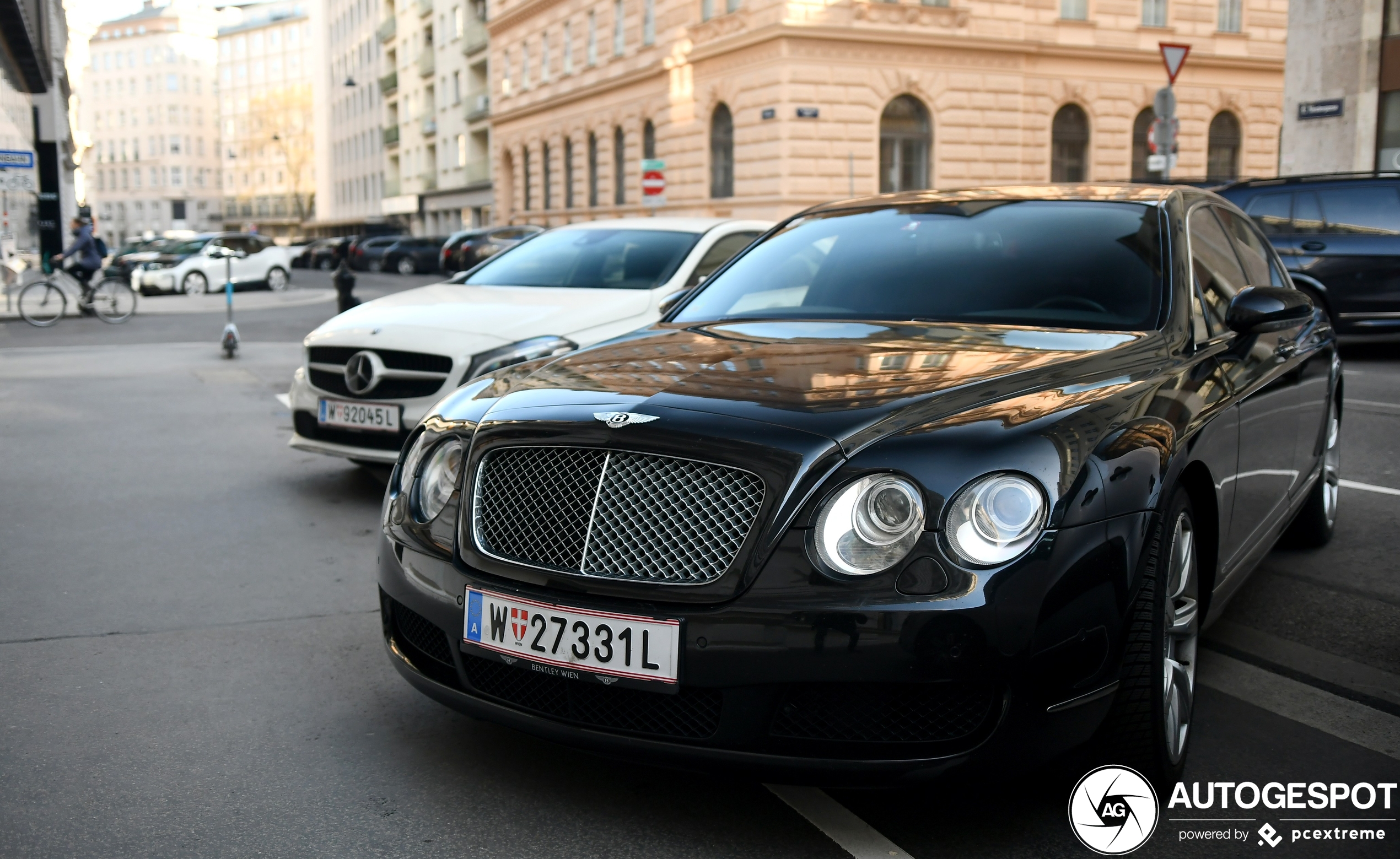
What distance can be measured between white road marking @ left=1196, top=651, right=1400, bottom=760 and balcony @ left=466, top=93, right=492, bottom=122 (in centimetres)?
5560

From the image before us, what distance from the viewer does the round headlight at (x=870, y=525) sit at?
2680 millimetres

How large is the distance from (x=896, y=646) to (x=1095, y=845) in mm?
718

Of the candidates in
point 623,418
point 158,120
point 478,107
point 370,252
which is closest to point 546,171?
point 370,252

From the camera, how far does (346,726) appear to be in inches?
144

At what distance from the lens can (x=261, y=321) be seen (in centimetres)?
2205

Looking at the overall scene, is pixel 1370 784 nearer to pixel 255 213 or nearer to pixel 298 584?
pixel 298 584

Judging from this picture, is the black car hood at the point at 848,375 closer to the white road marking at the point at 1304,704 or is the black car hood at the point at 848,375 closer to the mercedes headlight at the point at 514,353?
the white road marking at the point at 1304,704

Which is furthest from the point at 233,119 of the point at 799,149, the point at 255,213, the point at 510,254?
the point at 510,254

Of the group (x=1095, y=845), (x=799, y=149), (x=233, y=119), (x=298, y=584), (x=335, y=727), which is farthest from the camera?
(x=233, y=119)

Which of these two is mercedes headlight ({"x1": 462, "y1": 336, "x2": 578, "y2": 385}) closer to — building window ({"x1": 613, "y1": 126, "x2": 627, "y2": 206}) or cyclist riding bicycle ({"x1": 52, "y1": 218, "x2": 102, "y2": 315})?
cyclist riding bicycle ({"x1": 52, "y1": 218, "x2": 102, "y2": 315})

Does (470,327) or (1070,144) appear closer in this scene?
(470,327)

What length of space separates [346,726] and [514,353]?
3174mm

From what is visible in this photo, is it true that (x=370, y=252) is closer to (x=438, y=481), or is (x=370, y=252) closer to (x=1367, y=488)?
(x=1367, y=488)

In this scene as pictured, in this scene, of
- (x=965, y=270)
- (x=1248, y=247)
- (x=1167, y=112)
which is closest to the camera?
(x=965, y=270)
